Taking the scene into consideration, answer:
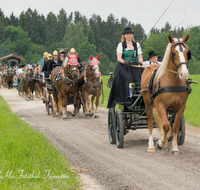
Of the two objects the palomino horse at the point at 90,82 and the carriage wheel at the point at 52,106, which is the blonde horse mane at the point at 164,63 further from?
the carriage wheel at the point at 52,106

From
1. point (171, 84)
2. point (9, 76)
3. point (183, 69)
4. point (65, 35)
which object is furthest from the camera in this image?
point (65, 35)

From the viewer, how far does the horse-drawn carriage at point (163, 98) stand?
593 cm

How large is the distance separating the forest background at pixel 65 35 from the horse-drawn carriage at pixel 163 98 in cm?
9028

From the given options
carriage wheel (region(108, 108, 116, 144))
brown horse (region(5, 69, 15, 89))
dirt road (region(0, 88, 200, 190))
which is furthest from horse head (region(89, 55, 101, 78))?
brown horse (region(5, 69, 15, 89))

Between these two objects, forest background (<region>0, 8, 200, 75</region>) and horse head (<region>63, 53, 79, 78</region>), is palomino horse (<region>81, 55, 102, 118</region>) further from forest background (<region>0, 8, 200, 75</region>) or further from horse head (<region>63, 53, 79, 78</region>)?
forest background (<region>0, 8, 200, 75</region>)

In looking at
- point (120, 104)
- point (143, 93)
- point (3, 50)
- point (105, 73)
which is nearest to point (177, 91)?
point (143, 93)

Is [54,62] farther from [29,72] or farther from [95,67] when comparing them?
[29,72]

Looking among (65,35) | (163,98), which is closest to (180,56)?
(163,98)

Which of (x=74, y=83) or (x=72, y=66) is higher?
(x=72, y=66)

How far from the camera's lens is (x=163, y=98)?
6199mm

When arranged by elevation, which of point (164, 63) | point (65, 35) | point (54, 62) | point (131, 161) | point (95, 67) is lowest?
point (131, 161)

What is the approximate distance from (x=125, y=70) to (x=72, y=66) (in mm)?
5213

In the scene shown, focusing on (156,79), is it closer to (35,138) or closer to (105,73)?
(35,138)

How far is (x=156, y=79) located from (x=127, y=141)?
2.15 metres
